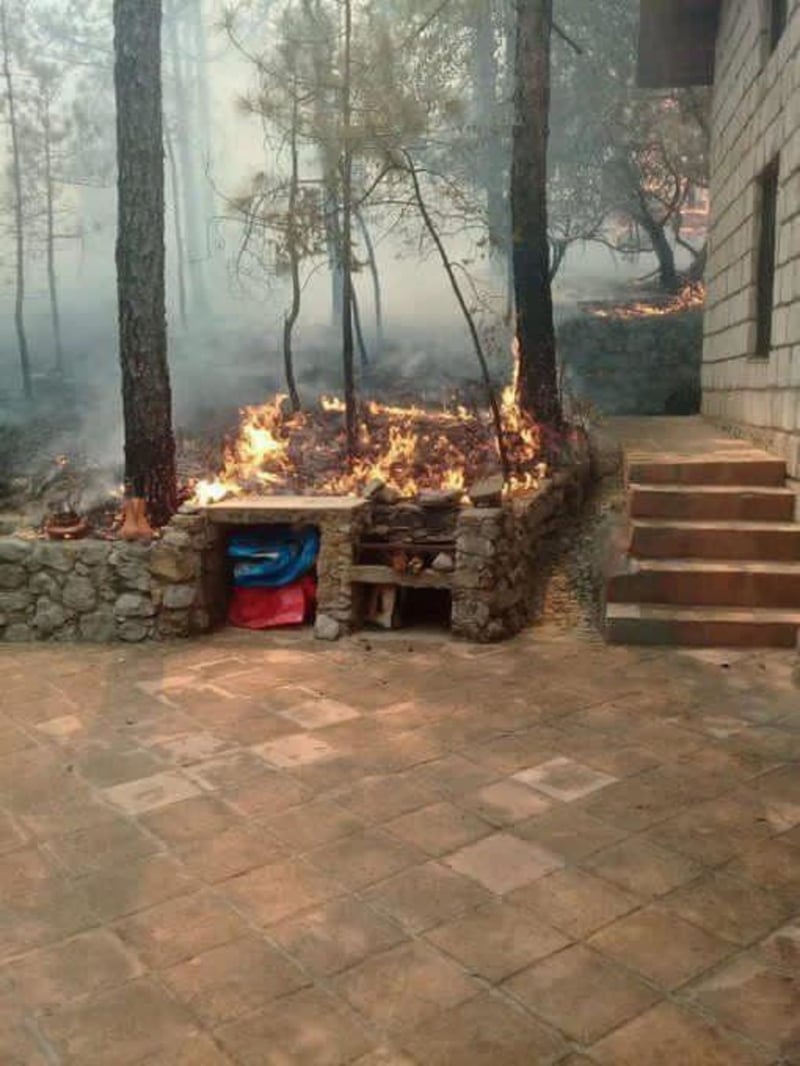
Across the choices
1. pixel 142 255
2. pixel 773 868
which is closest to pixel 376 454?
pixel 142 255

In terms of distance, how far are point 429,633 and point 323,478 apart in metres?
3.50

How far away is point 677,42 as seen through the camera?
40.8ft

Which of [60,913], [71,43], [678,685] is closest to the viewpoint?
[60,913]

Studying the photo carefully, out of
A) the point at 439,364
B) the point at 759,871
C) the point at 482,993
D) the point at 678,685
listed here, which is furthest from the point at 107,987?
the point at 439,364

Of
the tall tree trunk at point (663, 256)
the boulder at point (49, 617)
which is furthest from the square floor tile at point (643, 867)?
the tall tree trunk at point (663, 256)

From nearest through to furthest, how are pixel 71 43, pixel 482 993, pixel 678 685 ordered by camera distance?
pixel 482 993, pixel 678 685, pixel 71 43

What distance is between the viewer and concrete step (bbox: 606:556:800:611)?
666 cm

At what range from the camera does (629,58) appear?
2056 centimetres

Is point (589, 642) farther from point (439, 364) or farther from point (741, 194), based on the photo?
point (439, 364)

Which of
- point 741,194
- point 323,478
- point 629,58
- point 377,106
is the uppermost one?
point 629,58

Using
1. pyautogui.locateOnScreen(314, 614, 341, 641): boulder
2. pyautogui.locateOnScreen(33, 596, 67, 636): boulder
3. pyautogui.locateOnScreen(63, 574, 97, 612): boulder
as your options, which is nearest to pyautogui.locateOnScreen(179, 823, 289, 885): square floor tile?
pyautogui.locateOnScreen(314, 614, 341, 641): boulder

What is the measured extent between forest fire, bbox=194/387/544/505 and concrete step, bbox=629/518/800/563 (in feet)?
5.08

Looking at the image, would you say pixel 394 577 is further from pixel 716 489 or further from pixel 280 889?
pixel 280 889

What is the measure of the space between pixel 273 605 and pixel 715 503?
3.50 meters
